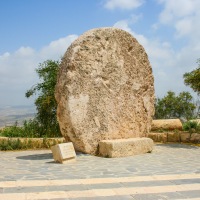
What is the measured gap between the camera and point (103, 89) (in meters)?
9.09

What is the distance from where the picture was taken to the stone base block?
8.38m

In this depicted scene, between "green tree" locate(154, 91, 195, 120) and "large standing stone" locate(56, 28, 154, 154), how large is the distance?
1066cm

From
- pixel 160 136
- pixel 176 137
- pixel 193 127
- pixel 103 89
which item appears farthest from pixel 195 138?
pixel 103 89

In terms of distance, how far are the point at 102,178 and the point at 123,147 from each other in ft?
9.40

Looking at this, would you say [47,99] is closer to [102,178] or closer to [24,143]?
[24,143]

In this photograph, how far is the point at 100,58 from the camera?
9141 mm

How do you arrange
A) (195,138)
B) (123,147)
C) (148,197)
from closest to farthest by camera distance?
1. (148,197)
2. (123,147)
3. (195,138)

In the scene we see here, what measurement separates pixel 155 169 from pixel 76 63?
3481 mm

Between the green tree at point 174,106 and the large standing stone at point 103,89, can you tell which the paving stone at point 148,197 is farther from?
the green tree at point 174,106

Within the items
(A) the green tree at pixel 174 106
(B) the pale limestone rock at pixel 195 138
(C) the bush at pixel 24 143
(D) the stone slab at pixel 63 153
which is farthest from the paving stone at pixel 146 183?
(A) the green tree at pixel 174 106

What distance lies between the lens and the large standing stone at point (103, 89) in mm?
8562

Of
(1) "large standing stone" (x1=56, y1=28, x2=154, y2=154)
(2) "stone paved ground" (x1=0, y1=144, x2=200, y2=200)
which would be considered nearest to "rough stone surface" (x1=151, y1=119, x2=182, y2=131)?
(1) "large standing stone" (x1=56, y1=28, x2=154, y2=154)

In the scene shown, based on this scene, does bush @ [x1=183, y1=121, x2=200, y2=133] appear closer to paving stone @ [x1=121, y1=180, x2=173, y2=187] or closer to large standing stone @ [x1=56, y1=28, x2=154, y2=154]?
large standing stone @ [x1=56, y1=28, x2=154, y2=154]

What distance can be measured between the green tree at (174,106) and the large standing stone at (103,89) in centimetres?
1066
